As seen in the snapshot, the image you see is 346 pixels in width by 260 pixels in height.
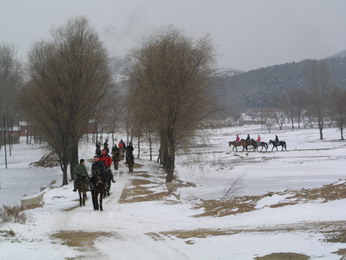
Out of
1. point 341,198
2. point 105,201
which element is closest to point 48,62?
point 105,201

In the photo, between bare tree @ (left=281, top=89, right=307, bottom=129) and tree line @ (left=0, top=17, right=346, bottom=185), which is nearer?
tree line @ (left=0, top=17, right=346, bottom=185)

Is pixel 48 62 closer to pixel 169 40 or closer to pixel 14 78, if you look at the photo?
pixel 169 40

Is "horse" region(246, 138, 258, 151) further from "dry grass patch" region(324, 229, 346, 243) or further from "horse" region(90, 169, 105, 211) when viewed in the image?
"dry grass patch" region(324, 229, 346, 243)

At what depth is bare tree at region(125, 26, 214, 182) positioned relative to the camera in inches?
1080

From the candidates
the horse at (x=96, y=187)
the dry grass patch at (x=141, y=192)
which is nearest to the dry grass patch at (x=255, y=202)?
the dry grass patch at (x=141, y=192)

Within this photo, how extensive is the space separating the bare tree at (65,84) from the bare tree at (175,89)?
570cm

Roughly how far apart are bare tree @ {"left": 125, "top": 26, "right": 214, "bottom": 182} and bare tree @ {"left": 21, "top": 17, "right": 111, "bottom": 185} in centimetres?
570

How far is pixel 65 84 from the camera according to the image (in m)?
31.6

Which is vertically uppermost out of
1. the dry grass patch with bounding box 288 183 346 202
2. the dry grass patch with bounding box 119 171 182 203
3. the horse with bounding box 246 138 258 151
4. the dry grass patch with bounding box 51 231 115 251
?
the horse with bounding box 246 138 258 151

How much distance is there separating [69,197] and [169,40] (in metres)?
13.3

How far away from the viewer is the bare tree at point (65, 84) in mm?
31806

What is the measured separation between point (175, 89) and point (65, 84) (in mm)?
9035

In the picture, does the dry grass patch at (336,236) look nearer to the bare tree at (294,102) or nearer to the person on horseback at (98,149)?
the person on horseback at (98,149)

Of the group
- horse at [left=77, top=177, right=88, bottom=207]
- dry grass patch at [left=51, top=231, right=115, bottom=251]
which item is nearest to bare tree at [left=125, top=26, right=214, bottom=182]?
horse at [left=77, top=177, right=88, bottom=207]
